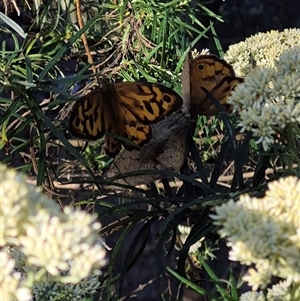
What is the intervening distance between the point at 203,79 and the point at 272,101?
0.98 ft

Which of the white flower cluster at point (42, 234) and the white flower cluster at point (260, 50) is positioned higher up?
the white flower cluster at point (42, 234)

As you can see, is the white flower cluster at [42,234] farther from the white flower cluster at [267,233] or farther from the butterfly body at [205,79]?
the butterfly body at [205,79]

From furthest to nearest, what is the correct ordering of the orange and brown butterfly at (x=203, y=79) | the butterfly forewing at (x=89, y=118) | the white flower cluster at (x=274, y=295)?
the butterfly forewing at (x=89, y=118) → the orange and brown butterfly at (x=203, y=79) → the white flower cluster at (x=274, y=295)

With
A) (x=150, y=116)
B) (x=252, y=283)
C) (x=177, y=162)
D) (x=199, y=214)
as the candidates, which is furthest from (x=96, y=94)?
(x=252, y=283)

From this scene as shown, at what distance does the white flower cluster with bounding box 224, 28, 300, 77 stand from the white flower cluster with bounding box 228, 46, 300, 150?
0.32 metres

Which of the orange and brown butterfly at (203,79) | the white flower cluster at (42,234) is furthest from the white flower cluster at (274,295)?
the orange and brown butterfly at (203,79)

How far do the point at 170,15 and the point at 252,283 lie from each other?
3.05ft

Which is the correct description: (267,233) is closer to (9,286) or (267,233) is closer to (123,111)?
(9,286)

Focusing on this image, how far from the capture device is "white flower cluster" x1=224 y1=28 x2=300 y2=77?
3.98ft

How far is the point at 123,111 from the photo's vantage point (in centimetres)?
125

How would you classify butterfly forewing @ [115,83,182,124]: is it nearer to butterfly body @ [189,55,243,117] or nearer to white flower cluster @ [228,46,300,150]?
butterfly body @ [189,55,243,117]

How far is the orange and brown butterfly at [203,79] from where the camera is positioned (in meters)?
1.12

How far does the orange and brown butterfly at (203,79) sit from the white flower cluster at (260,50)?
77 mm

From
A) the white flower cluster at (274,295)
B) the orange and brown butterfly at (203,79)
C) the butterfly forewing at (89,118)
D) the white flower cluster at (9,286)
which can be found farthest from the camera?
the butterfly forewing at (89,118)
